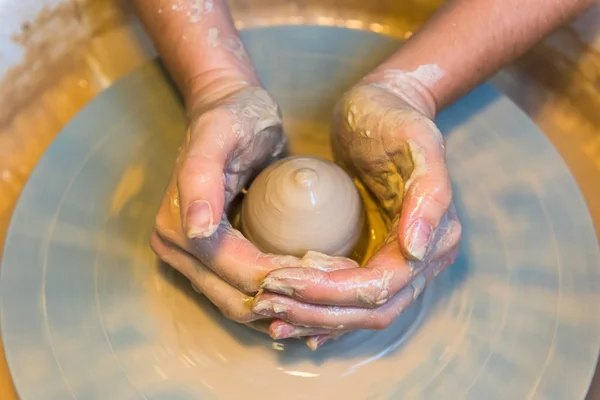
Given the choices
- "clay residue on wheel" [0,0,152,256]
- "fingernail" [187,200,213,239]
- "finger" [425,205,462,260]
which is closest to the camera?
"fingernail" [187,200,213,239]

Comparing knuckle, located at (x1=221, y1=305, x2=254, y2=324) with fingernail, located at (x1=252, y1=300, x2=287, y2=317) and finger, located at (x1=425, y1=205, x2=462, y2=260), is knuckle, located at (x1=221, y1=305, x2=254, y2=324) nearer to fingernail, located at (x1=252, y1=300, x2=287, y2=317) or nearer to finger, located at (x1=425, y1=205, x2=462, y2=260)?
fingernail, located at (x1=252, y1=300, x2=287, y2=317)

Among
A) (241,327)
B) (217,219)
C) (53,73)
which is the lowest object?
(241,327)

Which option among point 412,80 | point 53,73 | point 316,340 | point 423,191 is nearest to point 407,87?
point 412,80

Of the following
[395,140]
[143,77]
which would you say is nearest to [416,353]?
[395,140]

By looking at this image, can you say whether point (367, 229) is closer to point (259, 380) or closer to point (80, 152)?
point (259, 380)

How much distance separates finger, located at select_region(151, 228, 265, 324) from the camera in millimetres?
913

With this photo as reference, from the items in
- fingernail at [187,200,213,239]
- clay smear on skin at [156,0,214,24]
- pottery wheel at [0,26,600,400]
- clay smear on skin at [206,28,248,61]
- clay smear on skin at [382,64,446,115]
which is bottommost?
pottery wheel at [0,26,600,400]

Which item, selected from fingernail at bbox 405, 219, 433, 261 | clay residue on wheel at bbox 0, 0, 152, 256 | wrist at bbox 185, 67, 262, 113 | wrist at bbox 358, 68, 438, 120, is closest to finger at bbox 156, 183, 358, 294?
→ fingernail at bbox 405, 219, 433, 261

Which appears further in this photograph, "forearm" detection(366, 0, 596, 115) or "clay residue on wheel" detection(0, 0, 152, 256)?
"clay residue on wheel" detection(0, 0, 152, 256)

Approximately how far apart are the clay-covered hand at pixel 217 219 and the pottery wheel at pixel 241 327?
0.37 ft

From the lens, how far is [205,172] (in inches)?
34.9

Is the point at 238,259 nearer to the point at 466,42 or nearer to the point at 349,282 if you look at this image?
the point at 349,282

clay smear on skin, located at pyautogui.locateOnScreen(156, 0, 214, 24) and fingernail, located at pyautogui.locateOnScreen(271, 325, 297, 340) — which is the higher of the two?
clay smear on skin, located at pyautogui.locateOnScreen(156, 0, 214, 24)

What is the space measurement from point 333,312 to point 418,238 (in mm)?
178
